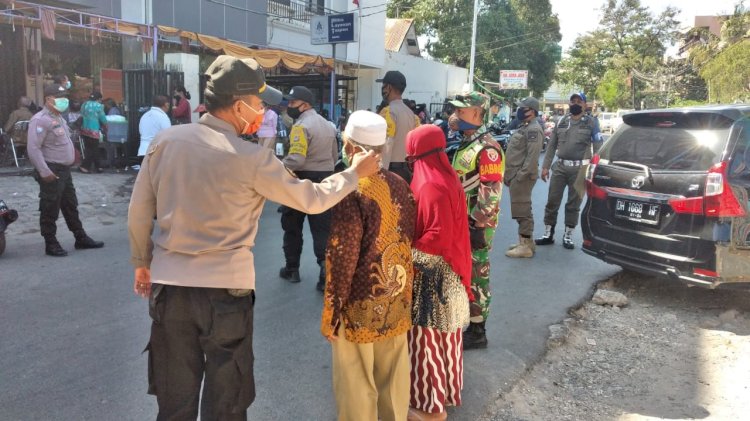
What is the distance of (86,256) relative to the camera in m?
5.99

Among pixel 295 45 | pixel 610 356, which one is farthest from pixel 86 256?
pixel 295 45

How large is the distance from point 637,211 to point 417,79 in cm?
2371

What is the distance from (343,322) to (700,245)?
3223 mm

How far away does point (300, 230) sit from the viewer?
527 cm

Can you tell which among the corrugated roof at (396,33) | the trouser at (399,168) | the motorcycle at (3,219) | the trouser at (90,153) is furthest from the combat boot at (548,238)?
the corrugated roof at (396,33)

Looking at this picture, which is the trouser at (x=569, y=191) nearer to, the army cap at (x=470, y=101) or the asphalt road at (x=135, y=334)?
the asphalt road at (x=135, y=334)

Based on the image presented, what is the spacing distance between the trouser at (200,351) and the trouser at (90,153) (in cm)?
995

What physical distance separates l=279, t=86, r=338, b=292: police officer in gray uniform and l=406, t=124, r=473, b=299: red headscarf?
7.11ft

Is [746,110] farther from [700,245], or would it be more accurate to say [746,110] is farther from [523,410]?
[523,410]

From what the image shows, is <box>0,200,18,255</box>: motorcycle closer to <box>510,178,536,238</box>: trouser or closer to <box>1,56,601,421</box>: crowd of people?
<box>1,56,601,421</box>: crowd of people

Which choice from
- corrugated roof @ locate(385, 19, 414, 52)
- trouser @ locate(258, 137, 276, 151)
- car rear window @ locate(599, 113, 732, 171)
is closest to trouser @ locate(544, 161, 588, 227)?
car rear window @ locate(599, 113, 732, 171)

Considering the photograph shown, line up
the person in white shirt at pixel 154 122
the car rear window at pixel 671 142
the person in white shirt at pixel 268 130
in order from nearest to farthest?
1. the car rear window at pixel 671 142
2. the person in white shirt at pixel 154 122
3. the person in white shirt at pixel 268 130

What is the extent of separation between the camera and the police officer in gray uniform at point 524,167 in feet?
20.7

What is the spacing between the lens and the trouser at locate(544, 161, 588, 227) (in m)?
6.79
